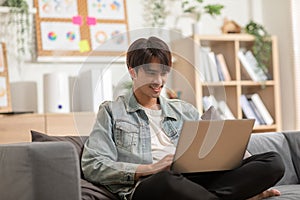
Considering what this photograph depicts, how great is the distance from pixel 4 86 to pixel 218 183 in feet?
6.95

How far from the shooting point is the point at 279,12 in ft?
15.2

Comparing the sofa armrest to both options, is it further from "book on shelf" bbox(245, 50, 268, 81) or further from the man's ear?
"book on shelf" bbox(245, 50, 268, 81)

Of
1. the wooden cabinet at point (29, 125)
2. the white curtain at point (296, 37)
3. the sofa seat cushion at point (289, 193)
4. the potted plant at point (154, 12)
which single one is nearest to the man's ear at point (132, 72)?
the sofa seat cushion at point (289, 193)

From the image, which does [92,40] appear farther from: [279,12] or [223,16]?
[279,12]

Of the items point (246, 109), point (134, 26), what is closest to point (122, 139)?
point (134, 26)

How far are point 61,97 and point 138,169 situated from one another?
1799 mm

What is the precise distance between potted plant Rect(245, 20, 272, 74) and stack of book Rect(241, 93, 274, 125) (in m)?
0.26

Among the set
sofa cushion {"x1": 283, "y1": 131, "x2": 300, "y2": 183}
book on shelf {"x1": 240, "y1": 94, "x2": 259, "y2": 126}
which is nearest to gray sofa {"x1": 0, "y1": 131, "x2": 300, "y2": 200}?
sofa cushion {"x1": 283, "y1": 131, "x2": 300, "y2": 183}

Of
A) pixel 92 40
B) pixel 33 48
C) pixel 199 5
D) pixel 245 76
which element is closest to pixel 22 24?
pixel 33 48

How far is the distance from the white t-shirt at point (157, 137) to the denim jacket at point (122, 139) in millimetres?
17

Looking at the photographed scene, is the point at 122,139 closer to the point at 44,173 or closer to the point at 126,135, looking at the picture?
the point at 126,135

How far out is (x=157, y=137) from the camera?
2236 mm

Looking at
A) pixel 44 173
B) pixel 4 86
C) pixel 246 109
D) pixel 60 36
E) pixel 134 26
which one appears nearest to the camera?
pixel 44 173

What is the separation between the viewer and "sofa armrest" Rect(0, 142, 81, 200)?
1.94m
